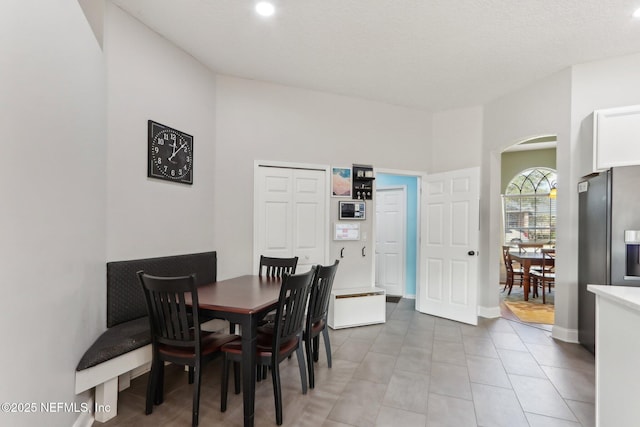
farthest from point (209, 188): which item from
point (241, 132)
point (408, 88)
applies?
point (408, 88)

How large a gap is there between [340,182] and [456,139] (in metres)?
1.98

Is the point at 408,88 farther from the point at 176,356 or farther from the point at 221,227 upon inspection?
the point at 176,356

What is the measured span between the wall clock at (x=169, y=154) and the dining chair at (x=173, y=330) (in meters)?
1.31

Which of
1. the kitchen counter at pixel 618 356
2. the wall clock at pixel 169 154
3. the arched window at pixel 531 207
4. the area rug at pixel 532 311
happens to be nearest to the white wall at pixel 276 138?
the wall clock at pixel 169 154

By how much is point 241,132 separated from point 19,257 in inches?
111

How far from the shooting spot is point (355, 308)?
13.0 ft

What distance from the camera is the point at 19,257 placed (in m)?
1.36

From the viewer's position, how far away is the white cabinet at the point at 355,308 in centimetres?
387

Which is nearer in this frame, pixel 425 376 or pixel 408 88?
pixel 425 376

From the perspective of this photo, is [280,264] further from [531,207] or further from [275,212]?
[531,207]

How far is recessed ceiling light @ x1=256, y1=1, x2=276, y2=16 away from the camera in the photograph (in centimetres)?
254

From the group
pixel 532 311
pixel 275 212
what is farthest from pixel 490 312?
pixel 275 212

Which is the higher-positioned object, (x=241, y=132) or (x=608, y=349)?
(x=241, y=132)

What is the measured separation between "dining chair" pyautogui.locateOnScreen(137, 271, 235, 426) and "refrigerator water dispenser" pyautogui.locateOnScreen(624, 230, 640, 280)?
11.9 feet
